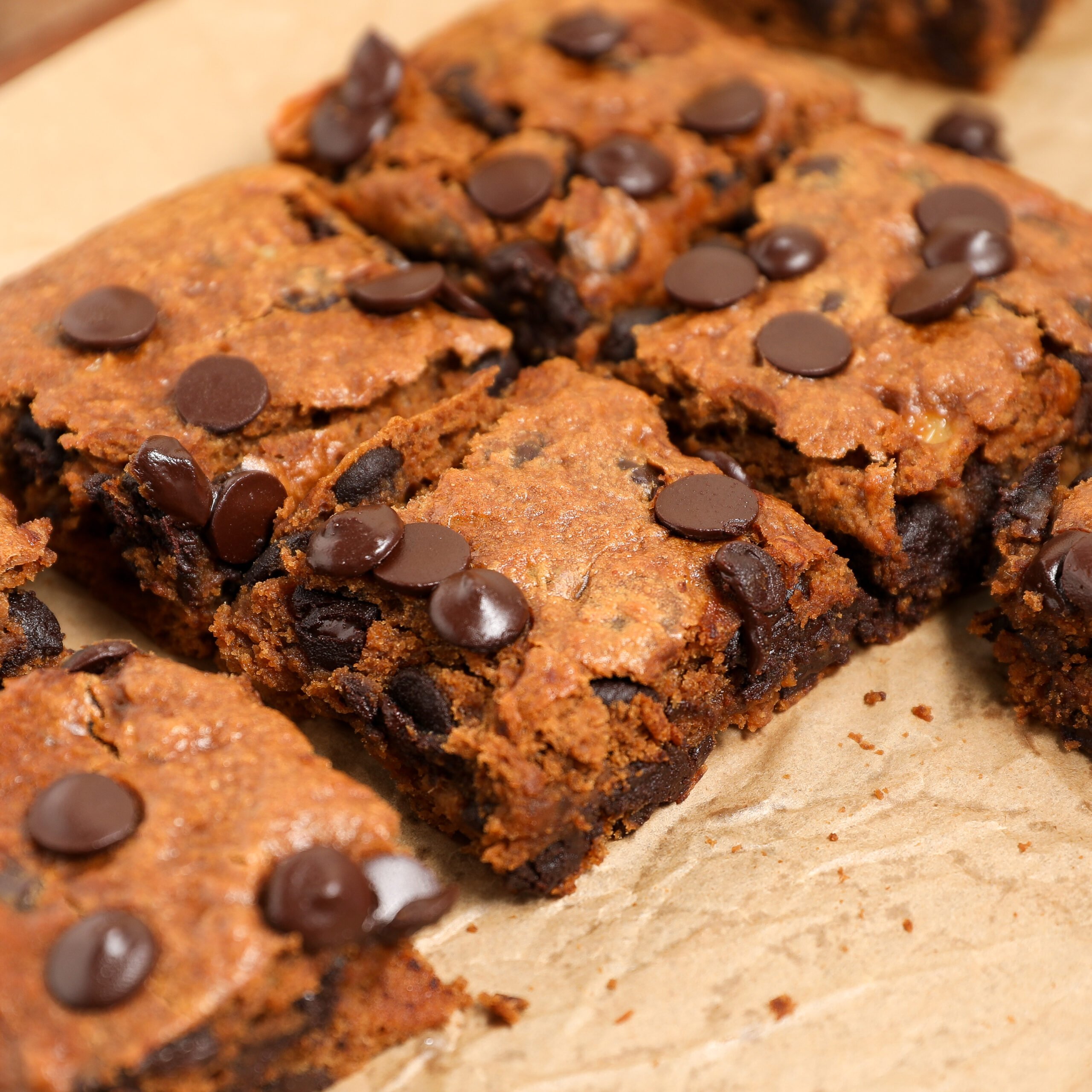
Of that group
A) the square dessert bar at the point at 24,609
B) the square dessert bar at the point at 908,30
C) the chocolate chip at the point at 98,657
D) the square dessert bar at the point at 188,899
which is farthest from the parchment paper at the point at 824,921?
the square dessert bar at the point at 908,30

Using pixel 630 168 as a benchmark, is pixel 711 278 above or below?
below

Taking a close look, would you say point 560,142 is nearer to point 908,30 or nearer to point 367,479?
point 367,479

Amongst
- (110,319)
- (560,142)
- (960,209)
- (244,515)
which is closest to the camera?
(244,515)

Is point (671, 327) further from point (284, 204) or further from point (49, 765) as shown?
point (49, 765)

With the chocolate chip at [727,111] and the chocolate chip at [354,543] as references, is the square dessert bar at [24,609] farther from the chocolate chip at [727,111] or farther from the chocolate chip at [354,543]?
the chocolate chip at [727,111]

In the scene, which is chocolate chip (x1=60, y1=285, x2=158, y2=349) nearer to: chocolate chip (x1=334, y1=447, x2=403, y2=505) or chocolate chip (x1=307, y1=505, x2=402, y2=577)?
chocolate chip (x1=334, y1=447, x2=403, y2=505)

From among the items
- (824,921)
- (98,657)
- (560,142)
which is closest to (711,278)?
(560,142)

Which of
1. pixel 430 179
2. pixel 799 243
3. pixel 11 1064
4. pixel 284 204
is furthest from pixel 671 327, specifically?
pixel 11 1064
